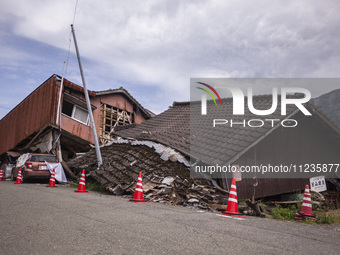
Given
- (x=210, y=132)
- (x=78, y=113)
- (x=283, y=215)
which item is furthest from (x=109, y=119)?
(x=283, y=215)

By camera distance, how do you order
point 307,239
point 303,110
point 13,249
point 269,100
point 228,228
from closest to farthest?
point 13,249 < point 307,239 < point 228,228 < point 303,110 < point 269,100

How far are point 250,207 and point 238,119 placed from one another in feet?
16.4

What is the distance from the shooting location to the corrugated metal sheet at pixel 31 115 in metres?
19.2

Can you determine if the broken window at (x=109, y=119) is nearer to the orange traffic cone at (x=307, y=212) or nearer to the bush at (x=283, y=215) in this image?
the bush at (x=283, y=215)

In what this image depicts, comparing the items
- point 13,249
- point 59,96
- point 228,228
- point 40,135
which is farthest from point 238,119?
point 40,135

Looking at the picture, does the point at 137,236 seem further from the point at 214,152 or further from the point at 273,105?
the point at 273,105

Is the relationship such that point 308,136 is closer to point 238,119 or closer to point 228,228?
point 238,119

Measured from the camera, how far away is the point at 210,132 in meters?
11.6

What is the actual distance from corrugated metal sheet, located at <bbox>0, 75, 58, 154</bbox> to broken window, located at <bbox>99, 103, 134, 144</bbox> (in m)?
5.24

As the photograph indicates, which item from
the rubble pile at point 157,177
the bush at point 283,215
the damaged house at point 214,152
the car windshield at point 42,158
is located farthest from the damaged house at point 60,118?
the bush at point 283,215

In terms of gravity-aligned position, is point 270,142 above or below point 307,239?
above

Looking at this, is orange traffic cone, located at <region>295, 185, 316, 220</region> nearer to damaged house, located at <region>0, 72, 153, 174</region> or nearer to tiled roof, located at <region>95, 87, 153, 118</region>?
damaged house, located at <region>0, 72, 153, 174</region>

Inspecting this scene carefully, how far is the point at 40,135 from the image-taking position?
2009cm

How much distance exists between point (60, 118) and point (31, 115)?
135 inches
